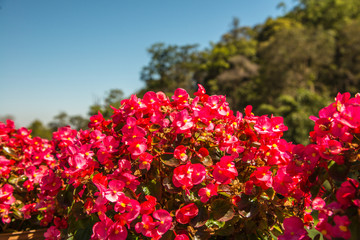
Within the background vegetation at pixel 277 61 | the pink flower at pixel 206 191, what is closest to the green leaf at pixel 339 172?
the pink flower at pixel 206 191

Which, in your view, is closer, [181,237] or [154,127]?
[181,237]

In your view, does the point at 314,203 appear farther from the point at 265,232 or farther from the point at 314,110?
the point at 314,110

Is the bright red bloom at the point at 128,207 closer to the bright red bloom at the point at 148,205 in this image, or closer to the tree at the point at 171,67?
the bright red bloom at the point at 148,205

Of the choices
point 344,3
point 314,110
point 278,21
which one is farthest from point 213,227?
point 278,21

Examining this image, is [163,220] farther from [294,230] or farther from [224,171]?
[294,230]

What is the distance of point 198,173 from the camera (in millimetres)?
1070

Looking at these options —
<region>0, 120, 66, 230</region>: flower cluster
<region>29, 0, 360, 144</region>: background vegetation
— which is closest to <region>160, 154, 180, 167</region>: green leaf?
<region>0, 120, 66, 230</region>: flower cluster

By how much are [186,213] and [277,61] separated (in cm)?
2416

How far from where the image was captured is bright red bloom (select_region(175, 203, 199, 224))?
1.06 meters

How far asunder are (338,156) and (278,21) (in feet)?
112

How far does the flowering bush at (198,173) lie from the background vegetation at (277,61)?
13.8 meters

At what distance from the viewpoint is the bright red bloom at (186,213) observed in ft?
3.47

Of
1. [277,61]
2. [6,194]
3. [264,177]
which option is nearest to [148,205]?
[264,177]

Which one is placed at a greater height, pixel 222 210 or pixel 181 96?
pixel 181 96
